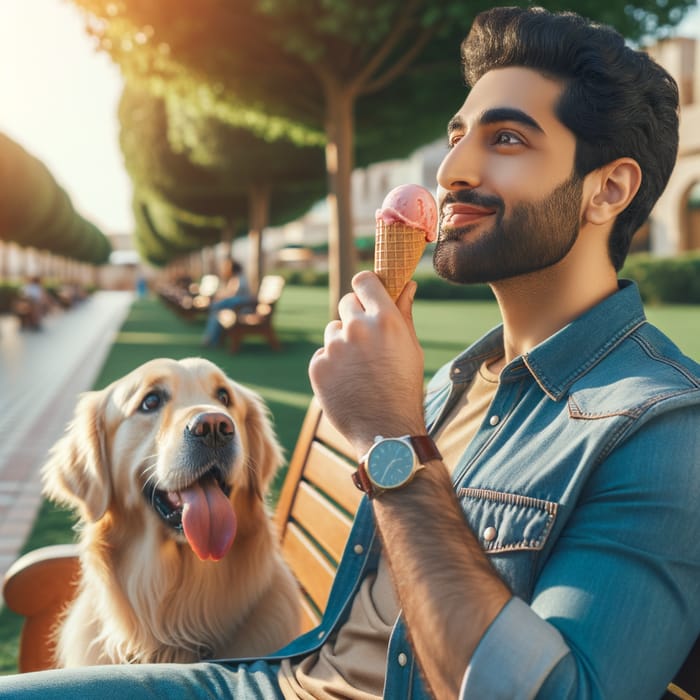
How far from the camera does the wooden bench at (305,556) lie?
2.64m

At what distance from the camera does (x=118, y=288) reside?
4309 inches

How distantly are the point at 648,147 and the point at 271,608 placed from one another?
6.12 ft

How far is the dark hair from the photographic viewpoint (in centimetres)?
176

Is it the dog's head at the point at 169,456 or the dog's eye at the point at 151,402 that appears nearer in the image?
the dog's head at the point at 169,456

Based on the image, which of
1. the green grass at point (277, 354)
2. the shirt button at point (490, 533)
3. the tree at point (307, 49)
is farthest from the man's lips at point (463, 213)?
the tree at point (307, 49)

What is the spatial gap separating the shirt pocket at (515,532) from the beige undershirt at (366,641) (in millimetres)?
338

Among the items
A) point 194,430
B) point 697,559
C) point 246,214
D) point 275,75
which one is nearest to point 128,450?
point 194,430

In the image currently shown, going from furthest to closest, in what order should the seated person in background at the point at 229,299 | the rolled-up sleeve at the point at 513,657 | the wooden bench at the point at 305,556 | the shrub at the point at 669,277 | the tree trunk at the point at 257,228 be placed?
1. the shrub at the point at 669,277
2. the tree trunk at the point at 257,228
3. the seated person in background at the point at 229,299
4. the wooden bench at the point at 305,556
5. the rolled-up sleeve at the point at 513,657

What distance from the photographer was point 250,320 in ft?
49.3

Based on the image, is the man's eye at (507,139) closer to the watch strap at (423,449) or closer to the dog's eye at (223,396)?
the watch strap at (423,449)

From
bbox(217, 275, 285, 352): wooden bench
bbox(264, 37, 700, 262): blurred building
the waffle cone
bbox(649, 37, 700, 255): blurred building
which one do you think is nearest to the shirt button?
the waffle cone

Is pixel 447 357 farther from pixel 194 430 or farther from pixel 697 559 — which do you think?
pixel 697 559

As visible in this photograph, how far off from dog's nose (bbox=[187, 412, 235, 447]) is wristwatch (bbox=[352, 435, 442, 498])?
1.17m

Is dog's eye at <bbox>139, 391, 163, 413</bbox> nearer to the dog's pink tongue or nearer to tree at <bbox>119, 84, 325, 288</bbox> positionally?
the dog's pink tongue
